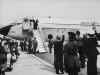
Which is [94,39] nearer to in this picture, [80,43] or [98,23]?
[80,43]

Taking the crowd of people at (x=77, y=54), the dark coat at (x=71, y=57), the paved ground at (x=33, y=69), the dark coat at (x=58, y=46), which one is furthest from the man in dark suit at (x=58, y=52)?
the dark coat at (x=71, y=57)

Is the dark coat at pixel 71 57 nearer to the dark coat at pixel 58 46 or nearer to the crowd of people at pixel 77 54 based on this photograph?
the crowd of people at pixel 77 54

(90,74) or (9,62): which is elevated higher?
(90,74)

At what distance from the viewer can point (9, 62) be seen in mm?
9125

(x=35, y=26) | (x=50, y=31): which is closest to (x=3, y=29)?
(x=50, y=31)

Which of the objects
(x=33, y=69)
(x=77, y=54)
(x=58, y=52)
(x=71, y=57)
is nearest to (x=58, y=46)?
(x=58, y=52)

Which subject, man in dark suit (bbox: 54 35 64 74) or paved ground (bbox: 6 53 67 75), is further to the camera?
paved ground (bbox: 6 53 67 75)

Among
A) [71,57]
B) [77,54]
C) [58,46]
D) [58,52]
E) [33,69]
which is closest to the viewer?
[71,57]

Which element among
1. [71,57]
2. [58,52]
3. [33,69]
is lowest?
[33,69]

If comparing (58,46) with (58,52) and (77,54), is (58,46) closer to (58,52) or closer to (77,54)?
(58,52)

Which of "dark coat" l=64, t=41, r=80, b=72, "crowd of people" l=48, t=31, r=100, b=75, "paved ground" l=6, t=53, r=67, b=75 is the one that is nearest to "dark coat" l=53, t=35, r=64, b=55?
"paved ground" l=6, t=53, r=67, b=75

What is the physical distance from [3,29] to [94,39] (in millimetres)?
50025

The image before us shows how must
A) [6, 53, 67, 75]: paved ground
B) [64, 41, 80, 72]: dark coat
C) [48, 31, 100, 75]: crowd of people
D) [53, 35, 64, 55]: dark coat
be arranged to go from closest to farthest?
[48, 31, 100, 75]: crowd of people, [64, 41, 80, 72]: dark coat, [53, 35, 64, 55]: dark coat, [6, 53, 67, 75]: paved ground

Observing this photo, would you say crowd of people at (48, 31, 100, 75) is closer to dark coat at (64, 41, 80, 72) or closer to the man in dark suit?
dark coat at (64, 41, 80, 72)
